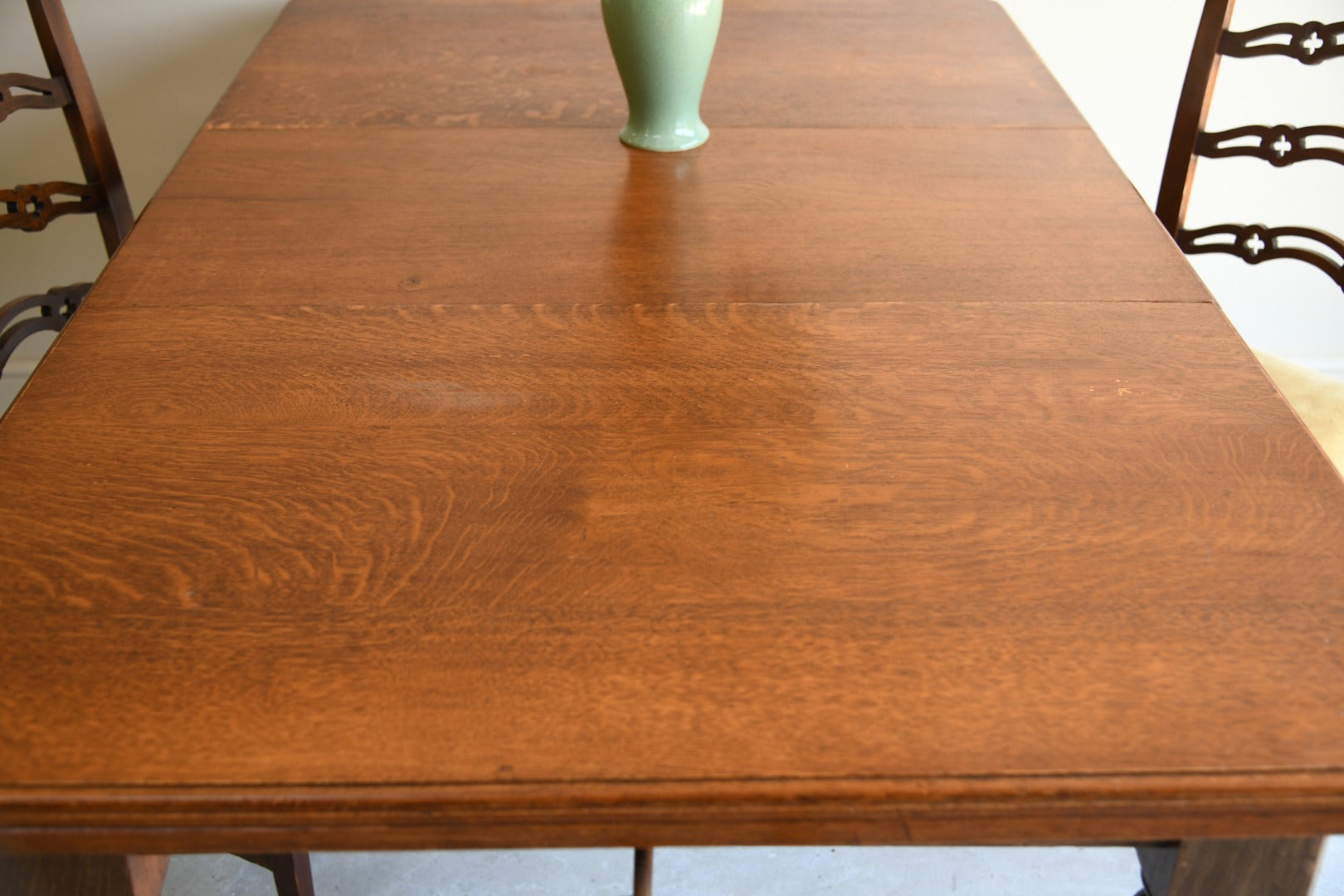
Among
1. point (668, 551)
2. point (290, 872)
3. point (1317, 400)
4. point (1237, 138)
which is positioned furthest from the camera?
point (1237, 138)

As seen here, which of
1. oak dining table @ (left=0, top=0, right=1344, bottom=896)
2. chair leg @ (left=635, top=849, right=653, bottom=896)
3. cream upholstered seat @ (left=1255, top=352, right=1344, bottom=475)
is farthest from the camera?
cream upholstered seat @ (left=1255, top=352, right=1344, bottom=475)

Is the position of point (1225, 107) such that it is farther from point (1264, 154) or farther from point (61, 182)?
point (61, 182)

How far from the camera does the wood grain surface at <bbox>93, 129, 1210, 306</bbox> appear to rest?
3.16 feet

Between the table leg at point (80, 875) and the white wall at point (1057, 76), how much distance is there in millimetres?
1429

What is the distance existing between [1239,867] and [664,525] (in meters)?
0.39

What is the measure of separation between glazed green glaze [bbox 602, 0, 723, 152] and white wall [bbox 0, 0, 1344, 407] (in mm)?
884

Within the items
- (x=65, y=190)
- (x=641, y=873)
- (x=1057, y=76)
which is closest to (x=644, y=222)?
(x=641, y=873)

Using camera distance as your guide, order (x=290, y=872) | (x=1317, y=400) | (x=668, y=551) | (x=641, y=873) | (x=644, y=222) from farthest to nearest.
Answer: (x=1317, y=400) < (x=290, y=872) < (x=644, y=222) < (x=641, y=873) < (x=668, y=551)

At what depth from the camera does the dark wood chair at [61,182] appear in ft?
4.18

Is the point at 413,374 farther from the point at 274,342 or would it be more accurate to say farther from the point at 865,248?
the point at 865,248

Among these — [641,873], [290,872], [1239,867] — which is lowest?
[290,872]

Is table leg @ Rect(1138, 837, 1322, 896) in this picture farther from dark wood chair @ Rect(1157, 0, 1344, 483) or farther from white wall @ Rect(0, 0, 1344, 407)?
white wall @ Rect(0, 0, 1344, 407)

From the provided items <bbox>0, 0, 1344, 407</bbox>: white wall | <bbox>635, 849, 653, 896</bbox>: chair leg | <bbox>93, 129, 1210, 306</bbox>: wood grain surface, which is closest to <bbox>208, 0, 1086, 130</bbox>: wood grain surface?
<bbox>93, 129, 1210, 306</bbox>: wood grain surface

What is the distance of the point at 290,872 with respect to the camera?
119 cm
